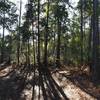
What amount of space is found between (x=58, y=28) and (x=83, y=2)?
15.6ft

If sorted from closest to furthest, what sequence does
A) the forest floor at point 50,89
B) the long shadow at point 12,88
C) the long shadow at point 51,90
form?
1. the long shadow at point 51,90
2. the forest floor at point 50,89
3. the long shadow at point 12,88

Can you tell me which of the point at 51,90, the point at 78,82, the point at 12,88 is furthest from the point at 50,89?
the point at 78,82

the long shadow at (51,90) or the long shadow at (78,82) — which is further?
the long shadow at (78,82)

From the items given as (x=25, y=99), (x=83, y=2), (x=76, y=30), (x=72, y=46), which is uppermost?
(x=83, y=2)

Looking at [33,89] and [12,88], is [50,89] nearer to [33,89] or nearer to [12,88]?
Result: [33,89]

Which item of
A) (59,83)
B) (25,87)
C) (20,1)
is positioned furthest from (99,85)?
(20,1)

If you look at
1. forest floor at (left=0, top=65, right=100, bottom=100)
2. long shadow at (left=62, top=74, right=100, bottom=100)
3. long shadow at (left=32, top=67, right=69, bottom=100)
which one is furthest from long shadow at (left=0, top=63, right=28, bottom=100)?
long shadow at (left=62, top=74, right=100, bottom=100)

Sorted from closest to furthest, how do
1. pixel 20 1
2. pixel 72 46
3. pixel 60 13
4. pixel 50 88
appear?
pixel 50 88
pixel 60 13
pixel 72 46
pixel 20 1

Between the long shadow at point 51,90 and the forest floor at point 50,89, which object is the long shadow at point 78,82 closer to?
the forest floor at point 50,89

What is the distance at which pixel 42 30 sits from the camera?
35.5m

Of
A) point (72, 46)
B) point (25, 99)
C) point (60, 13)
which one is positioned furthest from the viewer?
point (72, 46)

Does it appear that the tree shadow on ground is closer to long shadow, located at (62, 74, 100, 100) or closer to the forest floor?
the forest floor

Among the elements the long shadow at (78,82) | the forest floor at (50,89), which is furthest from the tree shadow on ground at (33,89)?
the long shadow at (78,82)

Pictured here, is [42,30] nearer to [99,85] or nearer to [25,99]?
[99,85]
